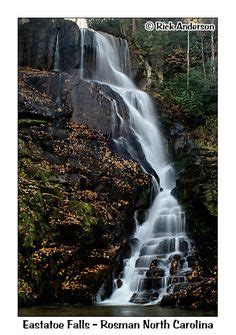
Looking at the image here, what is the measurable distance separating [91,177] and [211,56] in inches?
172

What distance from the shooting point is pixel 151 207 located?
480 inches

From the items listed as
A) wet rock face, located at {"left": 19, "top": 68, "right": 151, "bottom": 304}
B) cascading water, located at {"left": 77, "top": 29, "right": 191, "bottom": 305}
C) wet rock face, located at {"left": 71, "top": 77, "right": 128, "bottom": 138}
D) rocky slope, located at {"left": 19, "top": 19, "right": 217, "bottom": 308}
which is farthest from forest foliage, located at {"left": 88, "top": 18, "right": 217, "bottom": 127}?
wet rock face, located at {"left": 19, "top": 68, "right": 151, "bottom": 304}

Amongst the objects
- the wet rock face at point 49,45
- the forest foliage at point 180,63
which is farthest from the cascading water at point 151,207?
the forest foliage at point 180,63

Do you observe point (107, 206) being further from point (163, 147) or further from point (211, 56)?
point (211, 56)

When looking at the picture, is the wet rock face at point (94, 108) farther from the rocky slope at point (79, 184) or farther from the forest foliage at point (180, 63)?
the forest foliage at point (180, 63)

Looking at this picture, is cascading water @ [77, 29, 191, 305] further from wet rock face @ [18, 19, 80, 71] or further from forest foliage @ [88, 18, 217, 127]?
forest foliage @ [88, 18, 217, 127]

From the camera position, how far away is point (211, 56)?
11.6 m

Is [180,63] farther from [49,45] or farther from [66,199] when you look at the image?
[66,199]

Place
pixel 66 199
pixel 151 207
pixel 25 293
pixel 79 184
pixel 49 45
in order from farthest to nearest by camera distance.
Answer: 1. pixel 49 45
2. pixel 151 207
3. pixel 79 184
4. pixel 66 199
5. pixel 25 293

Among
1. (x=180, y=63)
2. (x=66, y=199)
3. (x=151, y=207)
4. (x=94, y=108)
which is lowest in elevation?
(x=151, y=207)

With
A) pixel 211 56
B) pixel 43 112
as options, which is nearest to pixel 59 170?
pixel 43 112

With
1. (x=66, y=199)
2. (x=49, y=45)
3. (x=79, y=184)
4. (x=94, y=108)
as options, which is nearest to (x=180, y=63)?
(x=94, y=108)

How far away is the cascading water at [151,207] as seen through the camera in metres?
10.3

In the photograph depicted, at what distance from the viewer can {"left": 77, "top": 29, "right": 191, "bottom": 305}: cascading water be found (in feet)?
33.8
